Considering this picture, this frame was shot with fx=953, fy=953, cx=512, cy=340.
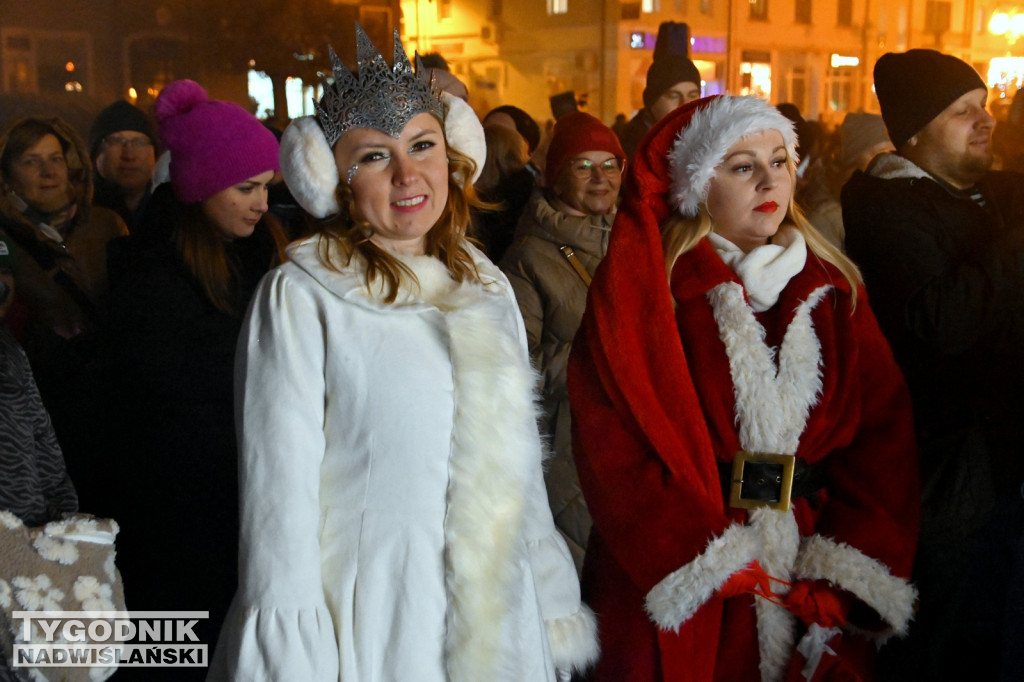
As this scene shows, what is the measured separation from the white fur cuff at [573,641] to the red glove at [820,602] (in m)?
0.46

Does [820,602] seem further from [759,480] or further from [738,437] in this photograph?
[738,437]

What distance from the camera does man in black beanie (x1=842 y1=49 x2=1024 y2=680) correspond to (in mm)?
2576

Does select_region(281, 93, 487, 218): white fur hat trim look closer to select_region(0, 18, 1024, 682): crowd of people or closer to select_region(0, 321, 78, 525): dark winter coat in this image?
select_region(0, 18, 1024, 682): crowd of people

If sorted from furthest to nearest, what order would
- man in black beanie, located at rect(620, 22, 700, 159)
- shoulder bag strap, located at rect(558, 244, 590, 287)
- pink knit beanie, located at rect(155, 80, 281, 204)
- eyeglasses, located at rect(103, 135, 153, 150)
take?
man in black beanie, located at rect(620, 22, 700, 159)
eyeglasses, located at rect(103, 135, 153, 150)
shoulder bag strap, located at rect(558, 244, 590, 287)
pink knit beanie, located at rect(155, 80, 281, 204)

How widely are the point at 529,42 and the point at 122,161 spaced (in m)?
2.87

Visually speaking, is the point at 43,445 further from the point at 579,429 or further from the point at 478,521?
the point at 579,429

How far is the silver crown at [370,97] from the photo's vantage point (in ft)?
6.72

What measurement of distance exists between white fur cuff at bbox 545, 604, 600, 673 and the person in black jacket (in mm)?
1262

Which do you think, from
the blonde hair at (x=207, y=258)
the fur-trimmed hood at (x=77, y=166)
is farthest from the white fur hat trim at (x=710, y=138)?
the fur-trimmed hood at (x=77, y=166)

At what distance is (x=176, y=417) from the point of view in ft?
9.62

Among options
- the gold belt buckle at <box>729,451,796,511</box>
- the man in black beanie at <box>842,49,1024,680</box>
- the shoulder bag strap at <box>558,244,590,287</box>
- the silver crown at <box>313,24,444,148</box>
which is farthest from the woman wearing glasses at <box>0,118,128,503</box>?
the man in black beanie at <box>842,49,1024,680</box>

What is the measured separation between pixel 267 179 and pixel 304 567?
200cm

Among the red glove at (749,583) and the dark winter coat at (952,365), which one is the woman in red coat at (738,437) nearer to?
the red glove at (749,583)

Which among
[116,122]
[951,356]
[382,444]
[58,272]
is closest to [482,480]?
[382,444]
